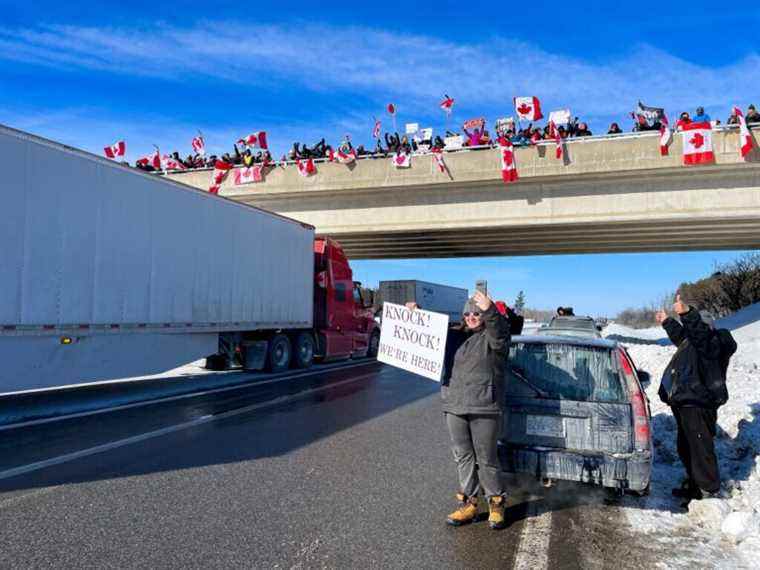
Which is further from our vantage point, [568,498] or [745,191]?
[745,191]

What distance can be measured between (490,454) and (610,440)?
1059 mm

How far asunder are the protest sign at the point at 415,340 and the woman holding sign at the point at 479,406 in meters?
0.38

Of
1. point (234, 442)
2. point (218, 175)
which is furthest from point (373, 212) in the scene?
point (234, 442)

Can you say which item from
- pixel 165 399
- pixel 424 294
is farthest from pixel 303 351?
pixel 424 294

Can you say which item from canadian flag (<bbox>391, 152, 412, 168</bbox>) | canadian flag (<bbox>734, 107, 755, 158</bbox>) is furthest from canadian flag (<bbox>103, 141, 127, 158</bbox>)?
canadian flag (<bbox>734, 107, 755, 158</bbox>)

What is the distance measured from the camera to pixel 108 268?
10.5 metres

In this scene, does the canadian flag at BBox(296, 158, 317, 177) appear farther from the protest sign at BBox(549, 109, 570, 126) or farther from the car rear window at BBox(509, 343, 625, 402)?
the car rear window at BBox(509, 343, 625, 402)

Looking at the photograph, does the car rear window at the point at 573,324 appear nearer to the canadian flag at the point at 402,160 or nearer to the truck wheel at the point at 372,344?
the truck wheel at the point at 372,344

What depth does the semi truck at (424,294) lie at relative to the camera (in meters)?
41.3

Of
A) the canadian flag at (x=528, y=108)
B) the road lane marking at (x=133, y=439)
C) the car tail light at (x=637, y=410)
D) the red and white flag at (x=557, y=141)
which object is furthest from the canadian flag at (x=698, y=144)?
the car tail light at (x=637, y=410)

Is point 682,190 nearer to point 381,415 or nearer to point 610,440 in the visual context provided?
point 381,415

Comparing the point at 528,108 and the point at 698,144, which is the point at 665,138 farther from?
the point at 528,108

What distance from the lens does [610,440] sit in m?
4.99

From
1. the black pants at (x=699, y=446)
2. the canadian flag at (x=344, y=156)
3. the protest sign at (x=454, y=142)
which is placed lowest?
the black pants at (x=699, y=446)
